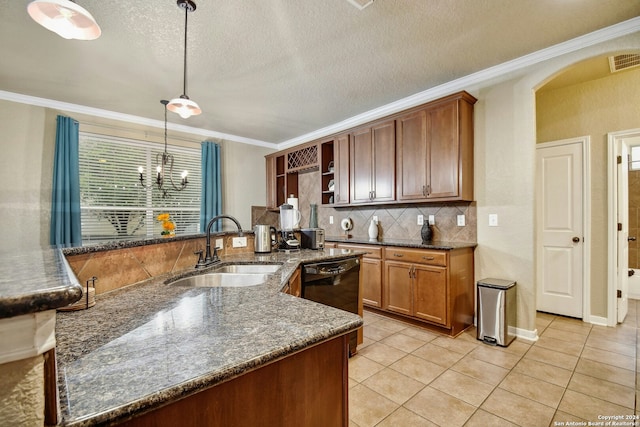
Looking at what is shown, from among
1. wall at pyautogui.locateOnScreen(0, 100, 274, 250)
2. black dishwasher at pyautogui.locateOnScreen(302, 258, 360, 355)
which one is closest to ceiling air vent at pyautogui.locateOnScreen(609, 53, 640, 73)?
black dishwasher at pyautogui.locateOnScreen(302, 258, 360, 355)

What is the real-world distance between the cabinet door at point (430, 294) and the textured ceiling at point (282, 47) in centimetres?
204

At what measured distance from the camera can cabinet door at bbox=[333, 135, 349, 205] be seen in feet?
13.4

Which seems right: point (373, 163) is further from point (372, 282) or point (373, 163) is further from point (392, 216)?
point (372, 282)

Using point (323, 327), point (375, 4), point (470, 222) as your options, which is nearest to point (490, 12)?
point (375, 4)

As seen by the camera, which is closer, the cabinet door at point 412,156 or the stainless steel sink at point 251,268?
the stainless steel sink at point 251,268

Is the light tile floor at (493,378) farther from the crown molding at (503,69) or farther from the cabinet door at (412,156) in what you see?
the crown molding at (503,69)

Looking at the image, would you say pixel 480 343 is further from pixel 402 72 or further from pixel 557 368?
pixel 402 72

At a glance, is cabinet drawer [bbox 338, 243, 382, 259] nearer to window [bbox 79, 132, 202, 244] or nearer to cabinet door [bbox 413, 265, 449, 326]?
cabinet door [bbox 413, 265, 449, 326]

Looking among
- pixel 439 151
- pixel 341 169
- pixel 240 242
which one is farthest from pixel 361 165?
pixel 240 242

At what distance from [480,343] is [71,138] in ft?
17.1

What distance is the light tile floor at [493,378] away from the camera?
5.55 feet

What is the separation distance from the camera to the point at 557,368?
2166mm

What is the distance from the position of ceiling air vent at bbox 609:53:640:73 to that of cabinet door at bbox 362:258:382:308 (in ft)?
9.59

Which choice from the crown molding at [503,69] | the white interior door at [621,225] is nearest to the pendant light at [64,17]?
the crown molding at [503,69]
